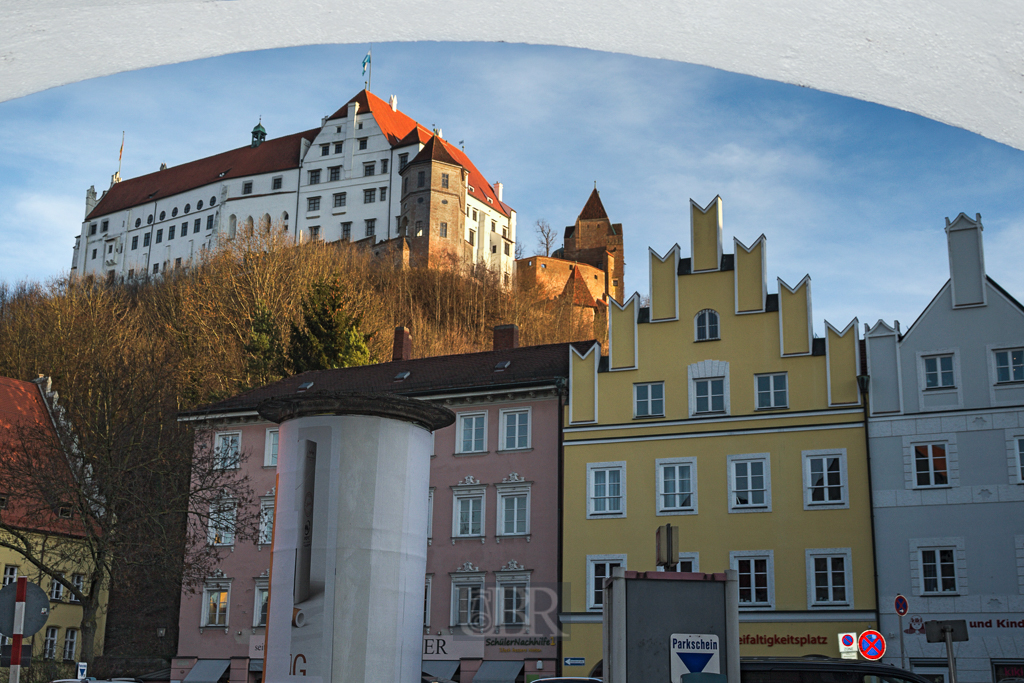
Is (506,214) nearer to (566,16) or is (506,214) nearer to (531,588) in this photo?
(531,588)

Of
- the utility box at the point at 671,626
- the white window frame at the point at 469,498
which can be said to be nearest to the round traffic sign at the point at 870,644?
the utility box at the point at 671,626

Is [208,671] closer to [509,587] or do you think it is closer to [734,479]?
[509,587]

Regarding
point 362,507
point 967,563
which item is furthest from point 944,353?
point 362,507

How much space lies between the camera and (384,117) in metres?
111

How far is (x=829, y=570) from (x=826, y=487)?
2.70 m

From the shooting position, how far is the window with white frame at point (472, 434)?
40375 millimetres

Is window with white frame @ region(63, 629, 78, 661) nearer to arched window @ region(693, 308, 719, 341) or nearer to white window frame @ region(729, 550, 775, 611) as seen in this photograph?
white window frame @ region(729, 550, 775, 611)

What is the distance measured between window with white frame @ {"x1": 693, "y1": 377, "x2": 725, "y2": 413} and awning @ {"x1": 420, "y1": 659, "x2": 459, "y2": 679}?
12.7m

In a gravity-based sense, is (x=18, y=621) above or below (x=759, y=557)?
below

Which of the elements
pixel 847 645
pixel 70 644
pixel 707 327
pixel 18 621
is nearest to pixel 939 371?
pixel 707 327

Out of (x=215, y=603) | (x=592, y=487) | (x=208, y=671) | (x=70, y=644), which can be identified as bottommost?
(x=208, y=671)

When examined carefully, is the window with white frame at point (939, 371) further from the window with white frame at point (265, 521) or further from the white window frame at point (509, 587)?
the window with white frame at point (265, 521)

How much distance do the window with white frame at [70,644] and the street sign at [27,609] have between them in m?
39.9

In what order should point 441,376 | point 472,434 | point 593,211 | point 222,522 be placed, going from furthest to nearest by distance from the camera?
point 593,211, point 441,376, point 472,434, point 222,522
